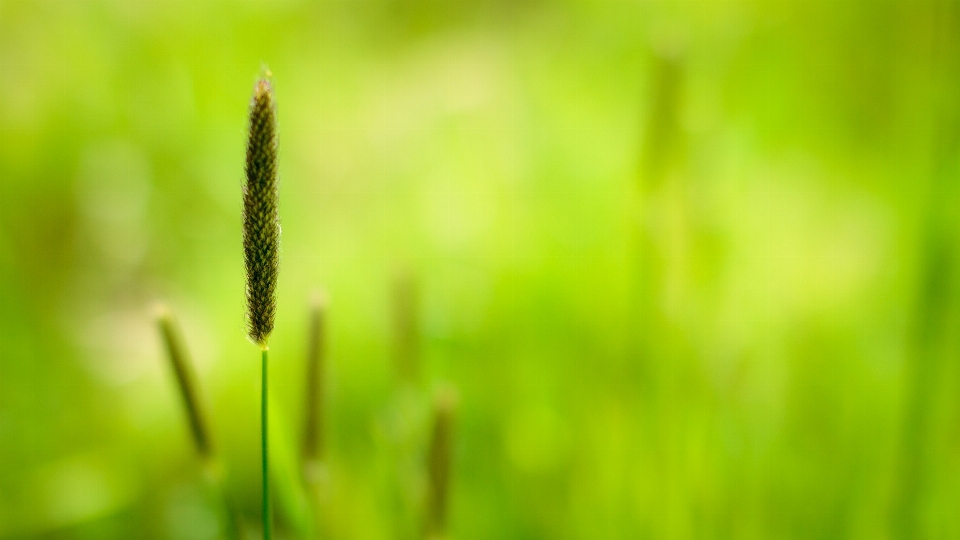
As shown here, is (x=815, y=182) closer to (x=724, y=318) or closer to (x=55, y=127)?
(x=724, y=318)

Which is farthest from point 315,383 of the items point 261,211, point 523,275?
point 523,275

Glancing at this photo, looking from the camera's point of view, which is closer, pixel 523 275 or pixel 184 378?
pixel 184 378

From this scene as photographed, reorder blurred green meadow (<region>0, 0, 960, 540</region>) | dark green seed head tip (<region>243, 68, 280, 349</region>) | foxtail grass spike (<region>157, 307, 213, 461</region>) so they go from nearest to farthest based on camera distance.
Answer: dark green seed head tip (<region>243, 68, 280, 349</region>), foxtail grass spike (<region>157, 307, 213, 461</region>), blurred green meadow (<region>0, 0, 960, 540</region>)

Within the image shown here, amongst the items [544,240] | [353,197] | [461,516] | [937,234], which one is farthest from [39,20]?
[937,234]

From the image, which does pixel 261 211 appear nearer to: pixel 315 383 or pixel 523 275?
pixel 315 383

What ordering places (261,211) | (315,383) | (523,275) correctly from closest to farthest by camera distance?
(261,211), (315,383), (523,275)

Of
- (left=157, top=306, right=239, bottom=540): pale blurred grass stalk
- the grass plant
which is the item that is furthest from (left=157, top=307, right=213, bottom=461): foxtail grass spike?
the grass plant

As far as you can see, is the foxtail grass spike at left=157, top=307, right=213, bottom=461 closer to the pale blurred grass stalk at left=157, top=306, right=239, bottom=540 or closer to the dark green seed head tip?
the pale blurred grass stalk at left=157, top=306, right=239, bottom=540
